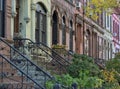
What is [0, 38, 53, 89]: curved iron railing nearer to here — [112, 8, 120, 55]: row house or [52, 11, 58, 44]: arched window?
[52, 11, 58, 44]: arched window

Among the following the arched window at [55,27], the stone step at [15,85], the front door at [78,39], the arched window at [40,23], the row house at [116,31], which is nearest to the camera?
the stone step at [15,85]

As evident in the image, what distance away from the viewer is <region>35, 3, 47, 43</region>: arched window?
78.8ft

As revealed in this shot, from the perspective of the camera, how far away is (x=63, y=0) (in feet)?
101

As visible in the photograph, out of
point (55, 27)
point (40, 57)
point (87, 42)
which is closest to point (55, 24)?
point (55, 27)

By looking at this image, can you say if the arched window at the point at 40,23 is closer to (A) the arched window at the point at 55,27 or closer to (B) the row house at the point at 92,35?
(A) the arched window at the point at 55,27

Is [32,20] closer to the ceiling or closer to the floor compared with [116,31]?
closer to the ceiling

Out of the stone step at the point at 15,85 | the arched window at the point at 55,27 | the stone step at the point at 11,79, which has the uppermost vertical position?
the arched window at the point at 55,27

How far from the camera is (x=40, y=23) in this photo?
24.4 m

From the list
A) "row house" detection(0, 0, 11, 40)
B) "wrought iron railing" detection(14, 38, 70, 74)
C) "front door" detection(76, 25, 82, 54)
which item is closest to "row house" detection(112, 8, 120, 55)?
"front door" detection(76, 25, 82, 54)

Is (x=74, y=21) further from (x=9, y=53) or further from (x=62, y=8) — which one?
(x=9, y=53)

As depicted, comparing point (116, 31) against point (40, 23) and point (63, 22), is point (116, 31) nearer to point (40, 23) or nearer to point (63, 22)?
point (63, 22)

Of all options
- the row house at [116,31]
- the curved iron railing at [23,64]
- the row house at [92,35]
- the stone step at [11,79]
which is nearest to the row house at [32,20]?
the curved iron railing at [23,64]

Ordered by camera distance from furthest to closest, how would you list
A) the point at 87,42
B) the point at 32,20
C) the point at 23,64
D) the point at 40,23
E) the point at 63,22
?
the point at 87,42
the point at 63,22
the point at 40,23
the point at 32,20
the point at 23,64

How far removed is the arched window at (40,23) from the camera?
24.0 metres
